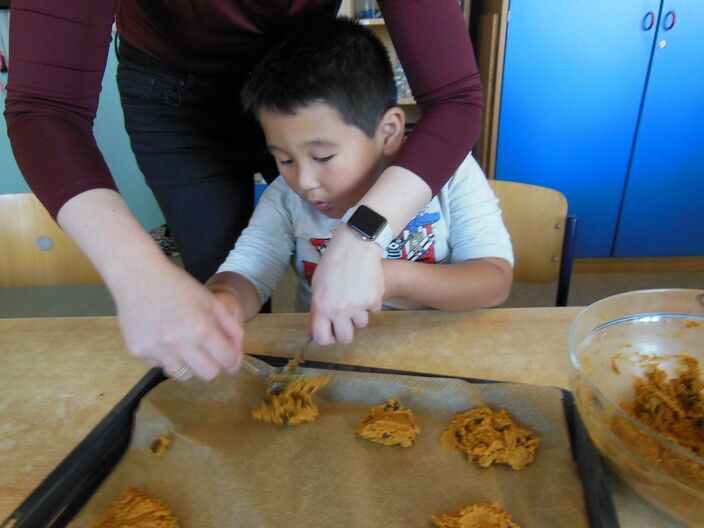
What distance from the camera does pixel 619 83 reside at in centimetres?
194

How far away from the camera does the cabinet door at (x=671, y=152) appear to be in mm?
1851

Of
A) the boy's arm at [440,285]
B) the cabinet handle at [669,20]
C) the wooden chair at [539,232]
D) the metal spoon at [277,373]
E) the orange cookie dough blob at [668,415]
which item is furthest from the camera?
the cabinet handle at [669,20]

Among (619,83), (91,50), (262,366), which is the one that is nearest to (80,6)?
(91,50)

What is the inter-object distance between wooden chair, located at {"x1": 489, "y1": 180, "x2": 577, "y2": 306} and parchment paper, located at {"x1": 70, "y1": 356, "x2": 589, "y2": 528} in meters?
0.55

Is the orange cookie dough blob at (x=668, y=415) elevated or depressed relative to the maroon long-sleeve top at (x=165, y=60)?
depressed

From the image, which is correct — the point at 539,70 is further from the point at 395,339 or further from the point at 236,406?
the point at 236,406

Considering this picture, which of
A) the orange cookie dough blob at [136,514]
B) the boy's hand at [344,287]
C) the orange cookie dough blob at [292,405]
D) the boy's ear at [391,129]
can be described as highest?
the boy's ear at [391,129]

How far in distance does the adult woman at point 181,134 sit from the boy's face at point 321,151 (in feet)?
0.43

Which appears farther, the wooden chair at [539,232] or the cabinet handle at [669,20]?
the cabinet handle at [669,20]

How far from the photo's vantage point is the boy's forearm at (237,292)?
771 millimetres

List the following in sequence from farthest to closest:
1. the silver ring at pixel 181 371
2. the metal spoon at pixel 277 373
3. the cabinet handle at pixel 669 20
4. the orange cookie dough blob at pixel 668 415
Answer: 1. the cabinet handle at pixel 669 20
2. the metal spoon at pixel 277 373
3. the silver ring at pixel 181 371
4. the orange cookie dough blob at pixel 668 415

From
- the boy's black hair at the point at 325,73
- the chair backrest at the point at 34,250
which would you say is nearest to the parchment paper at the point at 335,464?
the boy's black hair at the point at 325,73

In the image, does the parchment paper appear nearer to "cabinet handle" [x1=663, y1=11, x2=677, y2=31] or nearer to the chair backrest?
the chair backrest

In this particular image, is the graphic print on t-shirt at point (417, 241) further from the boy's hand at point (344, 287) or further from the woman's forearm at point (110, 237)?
the woman's forearm at point (110, 237)
